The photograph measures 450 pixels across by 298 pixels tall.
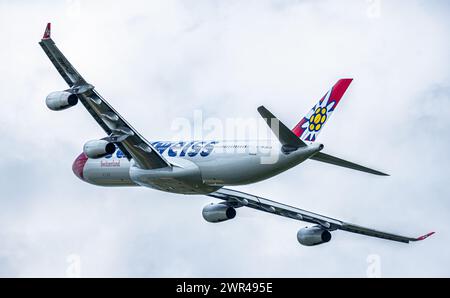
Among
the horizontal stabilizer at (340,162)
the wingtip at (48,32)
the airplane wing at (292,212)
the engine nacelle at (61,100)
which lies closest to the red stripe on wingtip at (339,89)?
the horizontal stabilizer at (340,162)

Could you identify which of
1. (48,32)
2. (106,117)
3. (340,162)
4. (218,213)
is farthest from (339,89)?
(48,32)

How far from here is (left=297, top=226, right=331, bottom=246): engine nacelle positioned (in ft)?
215

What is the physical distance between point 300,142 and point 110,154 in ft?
37.1

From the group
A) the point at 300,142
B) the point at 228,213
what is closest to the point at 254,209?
the point at 228,213

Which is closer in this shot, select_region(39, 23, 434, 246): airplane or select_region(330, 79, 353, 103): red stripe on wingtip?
select_region(39, 23, 434, 246): airplane

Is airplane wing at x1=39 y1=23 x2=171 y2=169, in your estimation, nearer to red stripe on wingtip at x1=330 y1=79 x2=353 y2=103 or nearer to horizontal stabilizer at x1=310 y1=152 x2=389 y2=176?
horizontal stabilizer at x1=310 y1=152 x2=389 y2=176

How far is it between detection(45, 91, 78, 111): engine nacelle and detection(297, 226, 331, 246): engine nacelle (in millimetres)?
19668

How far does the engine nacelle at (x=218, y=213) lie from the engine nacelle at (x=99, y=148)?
9494 millimetres

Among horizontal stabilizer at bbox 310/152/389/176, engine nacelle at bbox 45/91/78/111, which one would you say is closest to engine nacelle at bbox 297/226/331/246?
horizontal stabilizer at bbox 310/152/389/176

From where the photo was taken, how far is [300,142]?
52.9m

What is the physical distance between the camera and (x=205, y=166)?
56.3 meters

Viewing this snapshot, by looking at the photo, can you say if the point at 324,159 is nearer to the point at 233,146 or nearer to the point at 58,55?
the point at 233,146
